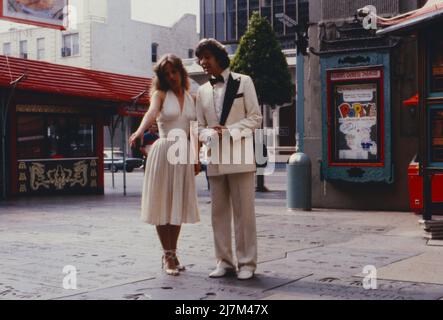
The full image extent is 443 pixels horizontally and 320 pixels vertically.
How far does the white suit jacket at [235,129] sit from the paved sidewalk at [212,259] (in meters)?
0.98

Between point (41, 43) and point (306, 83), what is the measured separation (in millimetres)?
41064

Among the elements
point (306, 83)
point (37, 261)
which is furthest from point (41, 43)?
point (37, 261)

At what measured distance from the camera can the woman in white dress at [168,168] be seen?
6070 mm

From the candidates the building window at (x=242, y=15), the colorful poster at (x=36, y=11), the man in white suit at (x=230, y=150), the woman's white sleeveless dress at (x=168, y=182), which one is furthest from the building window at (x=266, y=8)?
the man in white suit at (x=230, y=150)

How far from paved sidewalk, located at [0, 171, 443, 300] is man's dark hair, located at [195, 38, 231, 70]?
6.21ft

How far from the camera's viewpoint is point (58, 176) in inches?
712

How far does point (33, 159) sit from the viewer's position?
57.7 feet

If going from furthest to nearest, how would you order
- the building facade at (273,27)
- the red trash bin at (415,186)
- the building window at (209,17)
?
the building window at (209,17), the building facade at (273,27), the red trash bin at (415,186)

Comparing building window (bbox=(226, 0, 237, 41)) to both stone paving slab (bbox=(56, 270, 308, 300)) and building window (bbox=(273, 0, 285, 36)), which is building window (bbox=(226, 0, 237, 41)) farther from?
stone paving slab (bbox=(56, 270, 308, 300))

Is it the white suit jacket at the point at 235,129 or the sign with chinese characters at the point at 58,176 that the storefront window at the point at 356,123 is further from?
the sign with chinese characters at the point at 58,176

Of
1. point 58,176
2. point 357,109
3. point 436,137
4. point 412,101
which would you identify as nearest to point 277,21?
point 58,176

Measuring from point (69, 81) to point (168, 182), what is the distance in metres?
12.8

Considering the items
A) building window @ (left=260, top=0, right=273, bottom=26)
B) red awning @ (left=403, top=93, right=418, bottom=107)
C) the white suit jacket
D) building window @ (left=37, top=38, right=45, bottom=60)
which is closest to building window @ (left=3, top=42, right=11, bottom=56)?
building window @ (left=37, top=38, right=45, bottom=60)

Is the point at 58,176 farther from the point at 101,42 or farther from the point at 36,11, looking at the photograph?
the point at 101,42
